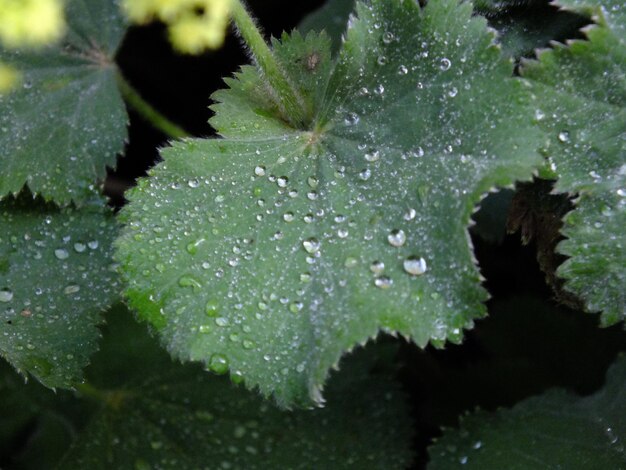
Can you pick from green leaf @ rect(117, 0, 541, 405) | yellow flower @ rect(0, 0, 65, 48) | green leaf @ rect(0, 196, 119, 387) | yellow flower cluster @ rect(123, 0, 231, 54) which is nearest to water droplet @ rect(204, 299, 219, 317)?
green leaf @ rect(117, 0, 541, 405)

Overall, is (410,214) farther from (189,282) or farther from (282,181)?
(189,282)

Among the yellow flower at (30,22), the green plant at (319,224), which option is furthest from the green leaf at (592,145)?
the yellow flower at (30,22)

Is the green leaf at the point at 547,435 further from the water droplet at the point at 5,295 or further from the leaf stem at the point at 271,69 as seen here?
the water droplet at the point at 5,295

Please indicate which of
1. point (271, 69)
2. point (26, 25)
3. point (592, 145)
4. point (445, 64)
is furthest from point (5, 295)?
point (592, 145)

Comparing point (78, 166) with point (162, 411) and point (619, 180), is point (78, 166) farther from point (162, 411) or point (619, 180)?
point (619, 180)

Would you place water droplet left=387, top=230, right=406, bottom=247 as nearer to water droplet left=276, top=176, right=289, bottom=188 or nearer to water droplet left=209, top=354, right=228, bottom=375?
water droplet left=276, top=176, right=289, bottom=188

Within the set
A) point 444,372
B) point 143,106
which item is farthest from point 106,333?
point 444,372
